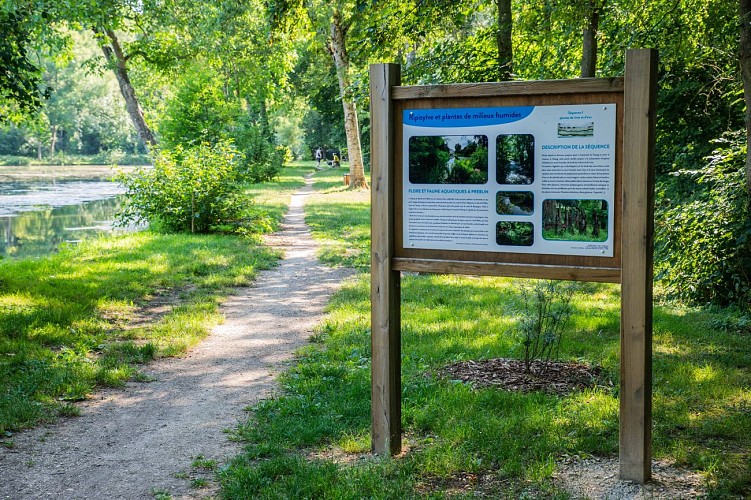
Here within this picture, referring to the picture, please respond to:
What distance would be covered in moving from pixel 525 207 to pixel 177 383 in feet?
12.4

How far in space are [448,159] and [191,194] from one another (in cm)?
1323

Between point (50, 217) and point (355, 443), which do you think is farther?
point (50, 217)

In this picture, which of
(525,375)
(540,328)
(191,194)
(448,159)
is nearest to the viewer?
(448,159)

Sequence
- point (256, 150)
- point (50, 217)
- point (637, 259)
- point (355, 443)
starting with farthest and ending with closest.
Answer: point (256, 150) < point (50, 217) < point (355, 443) < point (637, 259)

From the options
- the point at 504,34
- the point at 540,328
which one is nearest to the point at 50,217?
the point at 504,34

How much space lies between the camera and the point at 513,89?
4.26 m

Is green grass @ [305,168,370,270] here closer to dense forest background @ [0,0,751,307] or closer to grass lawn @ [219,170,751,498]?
dense forest background @ [0,0,751,307]

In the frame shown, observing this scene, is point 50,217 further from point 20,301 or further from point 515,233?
point 515,233

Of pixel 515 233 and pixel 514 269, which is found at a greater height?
pixel 515 233

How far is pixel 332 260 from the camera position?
13789 millimetres

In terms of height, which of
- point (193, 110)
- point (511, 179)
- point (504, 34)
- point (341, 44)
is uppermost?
point (341, 44)

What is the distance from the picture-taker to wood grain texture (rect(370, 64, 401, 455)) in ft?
15.1

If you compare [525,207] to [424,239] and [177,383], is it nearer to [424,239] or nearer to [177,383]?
[424,239]

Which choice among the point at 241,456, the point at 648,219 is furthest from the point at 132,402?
the point at 648,219
